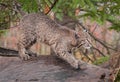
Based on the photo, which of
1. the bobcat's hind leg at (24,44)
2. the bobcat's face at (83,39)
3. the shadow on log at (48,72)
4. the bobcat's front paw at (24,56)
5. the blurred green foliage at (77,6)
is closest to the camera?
the shadow on log at (48,72)

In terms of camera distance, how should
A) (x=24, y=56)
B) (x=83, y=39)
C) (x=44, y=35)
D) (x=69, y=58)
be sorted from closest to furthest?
(x=69, y=58)
(x=83, y=39)
(x=24, y=56)
(x=44, y=35)

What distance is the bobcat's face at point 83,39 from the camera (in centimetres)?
571

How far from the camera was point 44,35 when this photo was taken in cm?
604

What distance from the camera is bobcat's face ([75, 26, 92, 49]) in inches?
225

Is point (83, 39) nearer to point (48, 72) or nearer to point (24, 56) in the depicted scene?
point (48, 72)

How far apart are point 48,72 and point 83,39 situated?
760 mm

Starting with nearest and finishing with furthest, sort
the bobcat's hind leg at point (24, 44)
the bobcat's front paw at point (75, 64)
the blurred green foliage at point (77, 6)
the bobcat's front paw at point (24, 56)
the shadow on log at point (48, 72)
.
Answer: the shadow on log at point (48, 72), the bobcat's front paw at point (75, 64), the bobcat's front paw at point (24, 56), the bobcat's hind leg at point (24, 44), the blurred green foliage at point (77, 6)

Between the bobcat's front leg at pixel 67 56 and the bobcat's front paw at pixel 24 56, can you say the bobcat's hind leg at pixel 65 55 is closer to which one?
the bobcat's front leg at pixel 67 56

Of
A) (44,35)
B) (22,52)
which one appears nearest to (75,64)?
(44,35)

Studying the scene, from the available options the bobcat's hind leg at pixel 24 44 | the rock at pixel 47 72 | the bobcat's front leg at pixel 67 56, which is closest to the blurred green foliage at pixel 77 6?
the bobcat's front leg at pixel 67 56

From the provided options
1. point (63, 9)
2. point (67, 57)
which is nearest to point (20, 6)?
point (63, 9)

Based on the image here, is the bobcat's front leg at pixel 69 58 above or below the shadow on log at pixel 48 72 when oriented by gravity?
above

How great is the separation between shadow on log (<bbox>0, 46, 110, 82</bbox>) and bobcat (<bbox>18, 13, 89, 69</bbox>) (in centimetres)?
23

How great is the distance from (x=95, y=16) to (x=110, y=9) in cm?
31
